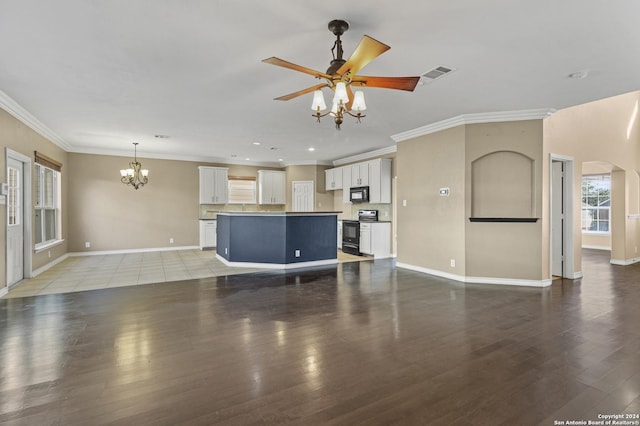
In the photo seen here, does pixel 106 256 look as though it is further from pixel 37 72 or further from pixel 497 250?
pixel 497 250

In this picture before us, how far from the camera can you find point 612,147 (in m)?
→ 6.41

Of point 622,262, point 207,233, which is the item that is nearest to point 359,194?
point 207,233

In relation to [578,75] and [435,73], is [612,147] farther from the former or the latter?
[435,73]

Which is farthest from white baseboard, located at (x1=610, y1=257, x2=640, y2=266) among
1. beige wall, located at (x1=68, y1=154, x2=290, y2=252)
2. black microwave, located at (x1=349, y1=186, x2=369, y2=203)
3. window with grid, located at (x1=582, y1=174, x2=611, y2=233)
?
beige wall, located at (x1=68, y1=154, x2=290, y2=252)

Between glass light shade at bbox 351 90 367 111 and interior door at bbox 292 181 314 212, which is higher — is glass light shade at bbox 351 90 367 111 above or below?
above

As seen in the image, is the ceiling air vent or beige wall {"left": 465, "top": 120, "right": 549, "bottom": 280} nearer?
the ceiling air vent

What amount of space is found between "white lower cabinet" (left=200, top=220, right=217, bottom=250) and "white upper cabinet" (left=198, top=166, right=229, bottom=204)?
2.25ft

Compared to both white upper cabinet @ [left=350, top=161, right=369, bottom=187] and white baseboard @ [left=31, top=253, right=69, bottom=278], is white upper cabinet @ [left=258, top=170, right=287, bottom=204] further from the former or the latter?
white baseboard @ [left=31, top=253, right=69, bottom=278]

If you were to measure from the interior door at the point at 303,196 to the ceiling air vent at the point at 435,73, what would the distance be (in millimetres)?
6640

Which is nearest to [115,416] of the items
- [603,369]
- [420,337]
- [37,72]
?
[420,337]

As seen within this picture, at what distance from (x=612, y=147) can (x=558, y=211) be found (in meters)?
2.36

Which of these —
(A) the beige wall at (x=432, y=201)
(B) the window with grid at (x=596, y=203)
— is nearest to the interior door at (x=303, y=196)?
(A) the beige wall at (x=432, y=201)

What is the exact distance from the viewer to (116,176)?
27.0 feet

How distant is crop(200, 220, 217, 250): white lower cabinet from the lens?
353 inches
